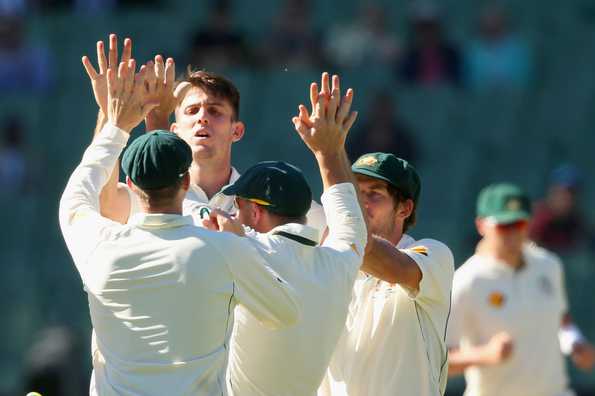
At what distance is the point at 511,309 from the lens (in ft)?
32.3

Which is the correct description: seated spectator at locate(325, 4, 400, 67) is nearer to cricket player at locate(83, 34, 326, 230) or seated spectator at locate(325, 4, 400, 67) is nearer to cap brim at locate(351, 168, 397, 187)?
cricket player at locate(83, 34, 326, 230)

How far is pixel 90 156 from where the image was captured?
6148mm

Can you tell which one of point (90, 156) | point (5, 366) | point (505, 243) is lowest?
point (5, 366)

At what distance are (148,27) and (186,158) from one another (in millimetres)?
9602

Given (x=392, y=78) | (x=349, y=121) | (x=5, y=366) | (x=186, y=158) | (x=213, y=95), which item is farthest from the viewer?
(x=392, y=78)

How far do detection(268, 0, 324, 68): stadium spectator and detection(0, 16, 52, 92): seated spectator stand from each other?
7.17 ft

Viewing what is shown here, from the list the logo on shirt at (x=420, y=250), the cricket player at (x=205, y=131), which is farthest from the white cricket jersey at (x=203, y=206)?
the logo on shirt at (x=420, y=250)

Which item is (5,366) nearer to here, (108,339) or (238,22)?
(238,22)

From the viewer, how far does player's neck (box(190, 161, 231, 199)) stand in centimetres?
712

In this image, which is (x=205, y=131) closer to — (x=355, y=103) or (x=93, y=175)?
(x=93, y=175)

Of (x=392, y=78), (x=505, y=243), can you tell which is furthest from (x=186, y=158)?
(x=392, y=78)

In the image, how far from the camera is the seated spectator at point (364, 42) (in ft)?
50.5

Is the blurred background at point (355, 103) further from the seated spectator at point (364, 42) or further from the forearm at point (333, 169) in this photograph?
the forearm at point (333, 169)

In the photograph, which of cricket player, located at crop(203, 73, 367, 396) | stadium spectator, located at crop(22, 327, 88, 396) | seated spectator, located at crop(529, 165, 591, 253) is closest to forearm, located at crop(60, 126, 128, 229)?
cricket player, located at crop(203, 73, 367, 396)
